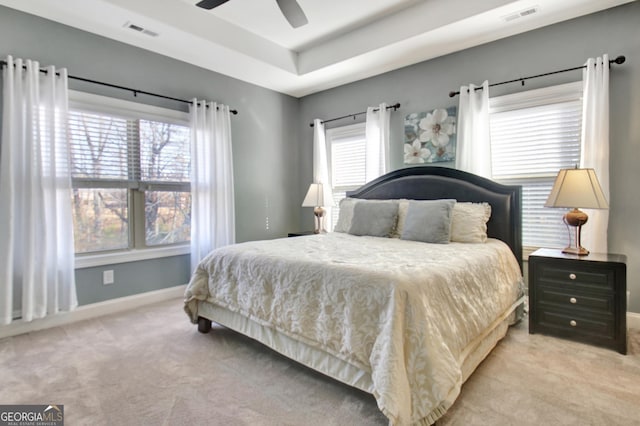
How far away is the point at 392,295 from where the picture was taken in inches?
63.4

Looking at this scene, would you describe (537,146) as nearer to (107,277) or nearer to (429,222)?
(429,222)

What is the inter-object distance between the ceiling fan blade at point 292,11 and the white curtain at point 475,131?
1852 mm

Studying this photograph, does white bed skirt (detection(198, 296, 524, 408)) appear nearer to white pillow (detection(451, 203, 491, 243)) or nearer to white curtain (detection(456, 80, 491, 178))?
white pillow (detection(451, 203, 491, 243))

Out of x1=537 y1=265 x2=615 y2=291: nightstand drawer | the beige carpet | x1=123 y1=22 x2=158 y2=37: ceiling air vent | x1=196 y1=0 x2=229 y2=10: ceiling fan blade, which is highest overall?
x1=123 y1=22 x2=158 y2=37: ceiling air vent

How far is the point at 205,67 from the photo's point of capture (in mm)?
4074

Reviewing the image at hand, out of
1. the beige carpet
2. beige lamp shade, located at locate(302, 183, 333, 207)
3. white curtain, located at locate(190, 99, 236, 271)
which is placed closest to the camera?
the beige carpet

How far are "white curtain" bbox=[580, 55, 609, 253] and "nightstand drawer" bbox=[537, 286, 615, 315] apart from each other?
0.53 m

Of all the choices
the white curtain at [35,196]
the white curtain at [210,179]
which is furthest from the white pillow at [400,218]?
the white curtain at [35,196]

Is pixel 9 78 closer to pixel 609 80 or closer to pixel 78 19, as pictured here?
pixel 78 19

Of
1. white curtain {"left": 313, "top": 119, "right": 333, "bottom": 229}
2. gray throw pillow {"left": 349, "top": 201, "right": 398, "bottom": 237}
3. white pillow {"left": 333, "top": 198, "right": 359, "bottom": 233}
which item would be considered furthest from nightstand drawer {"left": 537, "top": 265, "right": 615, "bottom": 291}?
white curtain {"left": 313, "top": 119, "right": 333, "bottom": 229}

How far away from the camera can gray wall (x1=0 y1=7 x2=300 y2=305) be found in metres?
2.99

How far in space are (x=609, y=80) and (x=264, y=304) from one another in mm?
3314

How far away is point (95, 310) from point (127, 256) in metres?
0.57

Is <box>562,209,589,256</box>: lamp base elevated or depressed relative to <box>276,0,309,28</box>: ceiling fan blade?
depressed
